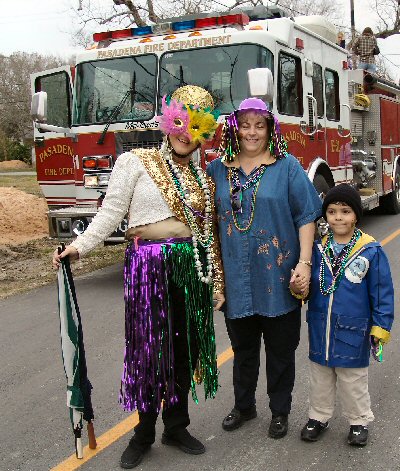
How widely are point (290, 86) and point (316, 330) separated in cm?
467

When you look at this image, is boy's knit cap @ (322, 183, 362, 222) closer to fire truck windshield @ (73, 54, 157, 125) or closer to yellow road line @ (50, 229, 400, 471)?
yellow road line @ (50, 229, 400, 471)

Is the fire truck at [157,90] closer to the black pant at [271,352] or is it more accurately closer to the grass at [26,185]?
the black pant at [271,352]

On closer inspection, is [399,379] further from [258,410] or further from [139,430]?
[139,430]

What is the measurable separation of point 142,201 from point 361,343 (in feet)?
4.28

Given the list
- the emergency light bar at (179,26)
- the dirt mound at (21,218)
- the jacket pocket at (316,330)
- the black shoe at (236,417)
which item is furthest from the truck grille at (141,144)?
the dirt mound at (21,218)

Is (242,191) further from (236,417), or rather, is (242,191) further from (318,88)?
(318,88)

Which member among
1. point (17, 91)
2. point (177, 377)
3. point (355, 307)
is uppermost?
point (17, 91)

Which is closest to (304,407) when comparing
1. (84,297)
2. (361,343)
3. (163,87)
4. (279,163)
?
(361,343)

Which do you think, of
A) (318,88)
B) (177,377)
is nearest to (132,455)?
(177,377)

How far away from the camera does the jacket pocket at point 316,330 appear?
3.33 meters

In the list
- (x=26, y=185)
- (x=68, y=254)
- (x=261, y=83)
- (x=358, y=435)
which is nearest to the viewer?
(x=68, y=254)

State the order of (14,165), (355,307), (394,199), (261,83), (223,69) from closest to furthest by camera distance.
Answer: (355,307) < (261,83) < (223,69) < (394,199) < (14,165)

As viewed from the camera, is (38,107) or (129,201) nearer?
(129,201)

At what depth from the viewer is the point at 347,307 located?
3262 millimetres
